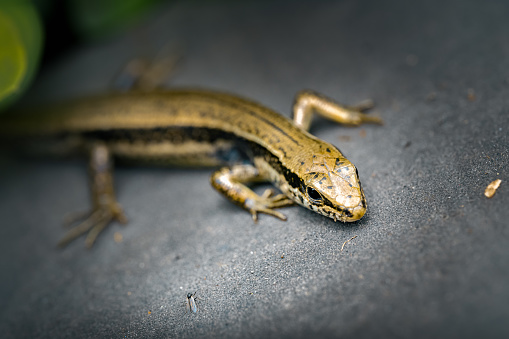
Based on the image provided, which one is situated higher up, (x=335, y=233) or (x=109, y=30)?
(x=109, y=30)

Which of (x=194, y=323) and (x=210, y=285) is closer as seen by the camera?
(x=194, y=323)

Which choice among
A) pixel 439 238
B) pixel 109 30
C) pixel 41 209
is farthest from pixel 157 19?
pixel 439 238

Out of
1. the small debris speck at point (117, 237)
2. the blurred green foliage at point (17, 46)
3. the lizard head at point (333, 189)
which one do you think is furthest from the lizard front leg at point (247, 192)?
the blurred green foliage at point (17, 46)

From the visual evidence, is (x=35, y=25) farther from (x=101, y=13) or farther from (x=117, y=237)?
(x=117, y=237)

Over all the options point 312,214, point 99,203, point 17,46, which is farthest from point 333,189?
point 17,46

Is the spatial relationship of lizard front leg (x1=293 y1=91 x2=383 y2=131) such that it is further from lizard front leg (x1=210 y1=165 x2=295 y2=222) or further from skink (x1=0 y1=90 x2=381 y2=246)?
lizard front leg (x1=210 y1=165 x2=295 y2=222)

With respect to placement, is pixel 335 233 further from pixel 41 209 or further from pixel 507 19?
pixel 41 209

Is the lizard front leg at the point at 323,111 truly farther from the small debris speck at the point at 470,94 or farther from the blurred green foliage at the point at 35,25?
the blurred green foliage at the point at 35,25
